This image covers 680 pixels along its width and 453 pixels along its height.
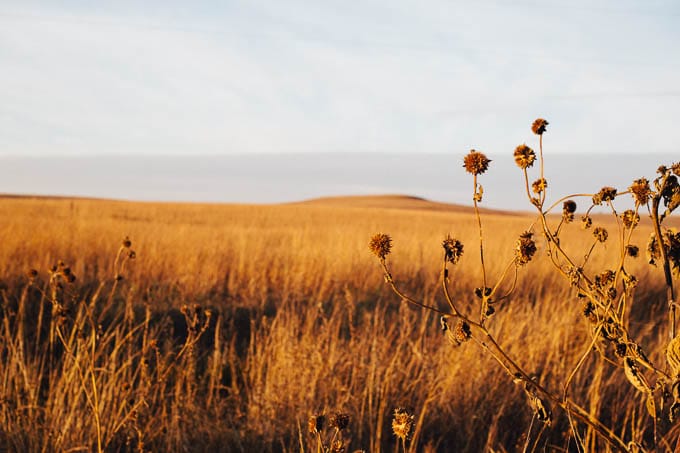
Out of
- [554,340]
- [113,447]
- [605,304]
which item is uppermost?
[605,304]

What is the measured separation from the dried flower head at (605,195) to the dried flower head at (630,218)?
0.07m

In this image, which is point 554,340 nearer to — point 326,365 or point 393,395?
point 393,395

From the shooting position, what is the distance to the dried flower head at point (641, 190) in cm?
126

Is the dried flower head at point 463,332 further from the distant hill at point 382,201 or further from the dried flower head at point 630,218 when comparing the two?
the distant hill at point 382,201

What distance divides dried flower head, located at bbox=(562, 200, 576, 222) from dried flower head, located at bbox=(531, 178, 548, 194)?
16 cm

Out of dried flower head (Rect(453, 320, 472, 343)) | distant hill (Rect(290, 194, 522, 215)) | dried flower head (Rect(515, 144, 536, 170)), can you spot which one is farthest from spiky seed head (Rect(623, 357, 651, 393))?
distant hill (Rect(290, 194, 522, 215))

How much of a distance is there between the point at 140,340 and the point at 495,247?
7.30 meters

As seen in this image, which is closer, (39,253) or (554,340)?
(554,340)

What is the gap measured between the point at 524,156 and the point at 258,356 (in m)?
2.75

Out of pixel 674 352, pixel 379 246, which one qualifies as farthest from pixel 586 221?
pixel 379 246

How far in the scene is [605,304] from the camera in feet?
4.36

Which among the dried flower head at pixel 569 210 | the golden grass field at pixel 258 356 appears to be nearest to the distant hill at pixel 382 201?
the golden grass field at pixel 258 356

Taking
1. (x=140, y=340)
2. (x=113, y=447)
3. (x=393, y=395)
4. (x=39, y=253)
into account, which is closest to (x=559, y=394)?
(x=393, y=395)

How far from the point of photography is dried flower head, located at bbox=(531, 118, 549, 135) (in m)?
1.38
